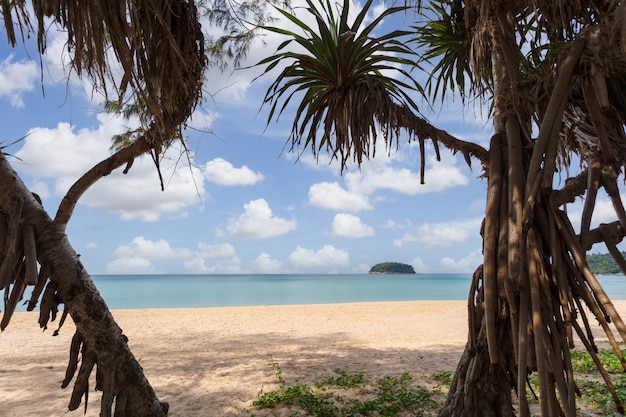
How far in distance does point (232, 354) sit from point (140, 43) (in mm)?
6508

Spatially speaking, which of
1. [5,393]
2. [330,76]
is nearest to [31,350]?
[5,393]

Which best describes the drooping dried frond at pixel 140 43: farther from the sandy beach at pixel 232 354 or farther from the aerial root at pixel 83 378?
the sandy beach at pixel 232 354

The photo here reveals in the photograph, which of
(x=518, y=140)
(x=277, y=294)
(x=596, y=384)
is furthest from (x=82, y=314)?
(x=277, y=294)

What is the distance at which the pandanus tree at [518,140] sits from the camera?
2066mm

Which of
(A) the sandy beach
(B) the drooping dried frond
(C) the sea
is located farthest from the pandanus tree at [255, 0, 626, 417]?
(C) the sea

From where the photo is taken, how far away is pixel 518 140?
8.27 feet

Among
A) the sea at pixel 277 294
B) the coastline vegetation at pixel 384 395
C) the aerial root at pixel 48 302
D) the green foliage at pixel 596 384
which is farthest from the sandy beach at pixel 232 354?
the sea at pixel 277 294

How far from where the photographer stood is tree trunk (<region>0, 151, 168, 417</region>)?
8.11 ft

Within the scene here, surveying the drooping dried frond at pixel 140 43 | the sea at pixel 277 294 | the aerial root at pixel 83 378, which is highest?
the drooping dried frond at pixel 140 43

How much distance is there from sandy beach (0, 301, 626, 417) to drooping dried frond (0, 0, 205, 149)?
3.09 metres

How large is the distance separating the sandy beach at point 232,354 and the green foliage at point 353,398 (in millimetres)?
253

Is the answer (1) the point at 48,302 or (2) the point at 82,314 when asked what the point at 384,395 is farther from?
(1) the point at 48,302

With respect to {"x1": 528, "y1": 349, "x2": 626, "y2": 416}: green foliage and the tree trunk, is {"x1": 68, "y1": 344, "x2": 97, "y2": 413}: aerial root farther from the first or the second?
{"x1": 528, "y1": 349, "x2": 626, "y2": 416}: green foliage

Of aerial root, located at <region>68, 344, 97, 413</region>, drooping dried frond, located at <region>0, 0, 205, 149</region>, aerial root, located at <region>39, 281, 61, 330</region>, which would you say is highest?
drooping dried frond, located at <region>0, 0, 205, 149</region>
